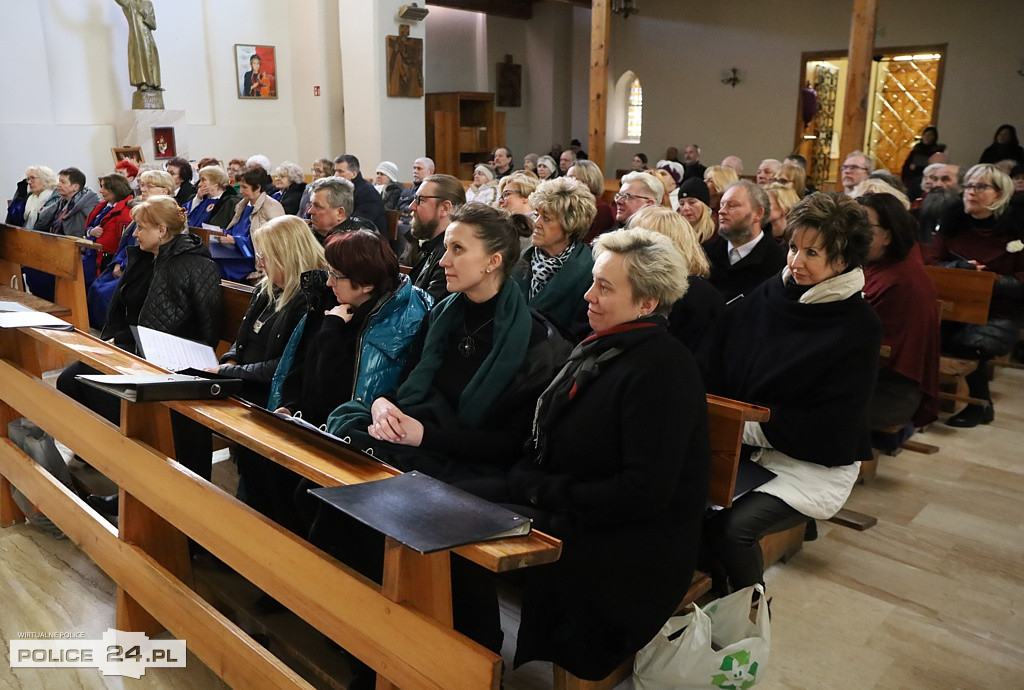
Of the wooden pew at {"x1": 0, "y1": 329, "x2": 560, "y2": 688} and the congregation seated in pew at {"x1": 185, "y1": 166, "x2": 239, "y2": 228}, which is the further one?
the congregation seated in pew at {"x1": 185, "y1": 166, "x2": 239, "y2": 228}

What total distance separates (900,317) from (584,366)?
192 cm

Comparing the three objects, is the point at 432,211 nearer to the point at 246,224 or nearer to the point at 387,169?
the point at 246,224

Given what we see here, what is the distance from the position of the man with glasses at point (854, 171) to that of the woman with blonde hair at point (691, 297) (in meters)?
3.77

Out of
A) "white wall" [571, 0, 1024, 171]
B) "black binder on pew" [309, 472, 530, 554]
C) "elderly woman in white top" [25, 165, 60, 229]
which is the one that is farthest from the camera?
"white wall" [571, 0, 1024, 171]

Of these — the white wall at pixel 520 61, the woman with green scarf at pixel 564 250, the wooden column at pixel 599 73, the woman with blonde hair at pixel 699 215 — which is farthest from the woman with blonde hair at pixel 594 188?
the white wall at pixel 520 61

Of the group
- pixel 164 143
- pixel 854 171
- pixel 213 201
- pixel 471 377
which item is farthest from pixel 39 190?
pixel 854 171

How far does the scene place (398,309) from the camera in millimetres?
2639

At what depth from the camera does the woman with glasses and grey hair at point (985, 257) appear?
4562 millimetres

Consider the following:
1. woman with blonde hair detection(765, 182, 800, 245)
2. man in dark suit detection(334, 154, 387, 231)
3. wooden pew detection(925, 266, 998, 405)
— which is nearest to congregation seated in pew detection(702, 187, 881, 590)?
woman with blonde hair detection(765, 182, 800, 245)

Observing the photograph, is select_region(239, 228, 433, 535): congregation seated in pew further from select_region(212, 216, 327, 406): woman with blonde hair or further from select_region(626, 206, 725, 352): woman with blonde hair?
select_region(626, 206, 725, 352): woman with blonde hair

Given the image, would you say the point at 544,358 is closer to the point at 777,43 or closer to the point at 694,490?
the point at 694,490

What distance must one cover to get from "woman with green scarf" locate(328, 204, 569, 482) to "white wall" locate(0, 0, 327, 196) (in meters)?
10.5

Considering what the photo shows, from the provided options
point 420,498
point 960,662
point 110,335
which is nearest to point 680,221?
point 960,662

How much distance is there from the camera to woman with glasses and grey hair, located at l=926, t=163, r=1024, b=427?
4562 millimetres
